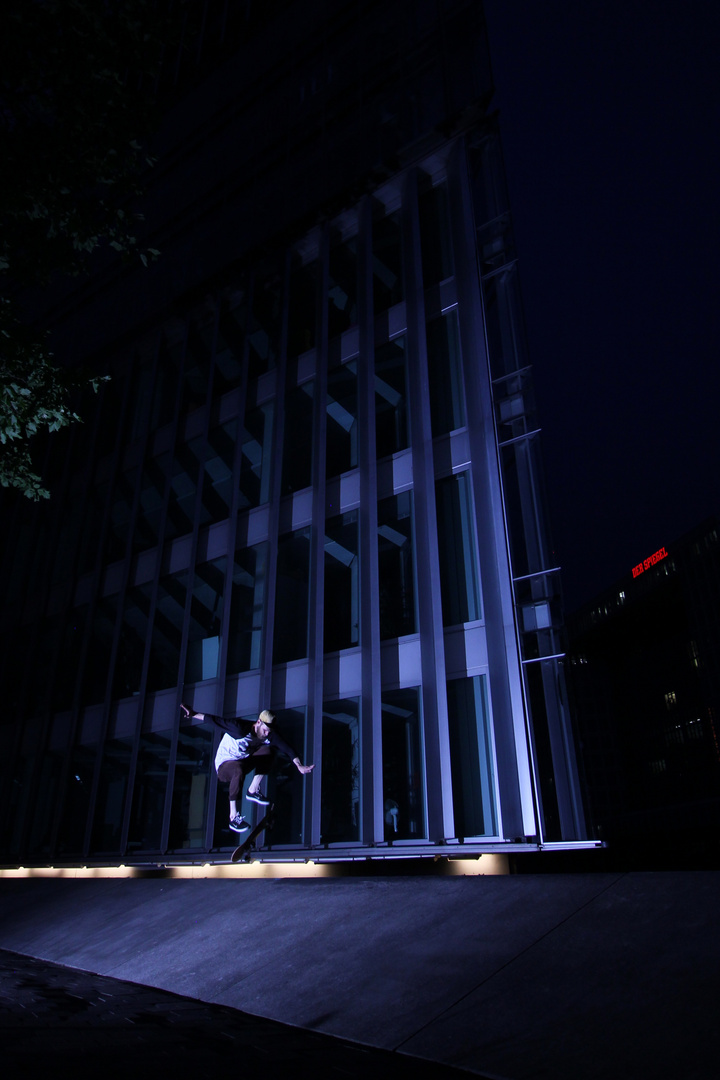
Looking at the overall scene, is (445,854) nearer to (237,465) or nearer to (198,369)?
(237,465)

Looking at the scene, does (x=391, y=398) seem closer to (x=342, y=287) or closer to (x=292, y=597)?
(x=342, y=287)

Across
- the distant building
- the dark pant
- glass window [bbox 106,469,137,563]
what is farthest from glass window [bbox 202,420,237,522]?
the distant building

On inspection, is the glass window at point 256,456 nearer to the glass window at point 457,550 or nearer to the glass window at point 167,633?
the glass window at point 167,633

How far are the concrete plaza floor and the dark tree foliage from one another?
710 cm

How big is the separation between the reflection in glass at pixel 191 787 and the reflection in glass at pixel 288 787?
1602mm

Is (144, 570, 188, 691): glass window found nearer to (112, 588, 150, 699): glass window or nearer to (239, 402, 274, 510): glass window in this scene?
(112, 588, 150, 699): glass window

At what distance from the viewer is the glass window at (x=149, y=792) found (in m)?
14.5

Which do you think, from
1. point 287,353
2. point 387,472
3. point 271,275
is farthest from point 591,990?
point 271,275

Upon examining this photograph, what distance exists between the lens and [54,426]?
10.2 m

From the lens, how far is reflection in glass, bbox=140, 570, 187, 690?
1557 centimetres

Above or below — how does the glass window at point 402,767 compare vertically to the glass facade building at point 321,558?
below

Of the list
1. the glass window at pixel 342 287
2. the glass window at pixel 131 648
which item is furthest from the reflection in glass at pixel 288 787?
the glass window at pixel 342 287

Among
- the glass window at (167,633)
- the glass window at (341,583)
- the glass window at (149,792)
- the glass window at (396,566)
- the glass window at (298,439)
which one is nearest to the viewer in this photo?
the glass window at (396,566)

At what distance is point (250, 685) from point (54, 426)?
6347 millimetres
